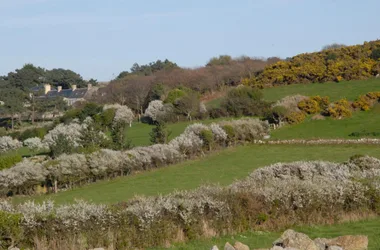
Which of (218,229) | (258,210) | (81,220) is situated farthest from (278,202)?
(81,220)

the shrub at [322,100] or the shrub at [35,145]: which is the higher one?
the shrub at [322,100]

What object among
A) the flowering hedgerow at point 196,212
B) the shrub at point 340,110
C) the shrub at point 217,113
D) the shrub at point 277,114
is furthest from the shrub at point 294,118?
the flowering hedgerow at point 196,212

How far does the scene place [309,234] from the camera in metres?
12.6

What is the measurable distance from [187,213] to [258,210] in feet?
6.34

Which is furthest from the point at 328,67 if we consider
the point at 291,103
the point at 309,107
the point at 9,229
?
the point at 9,229

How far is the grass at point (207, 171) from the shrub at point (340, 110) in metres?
9.38

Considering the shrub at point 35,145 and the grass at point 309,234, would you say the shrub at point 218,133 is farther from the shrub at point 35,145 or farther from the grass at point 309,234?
the grass at point 309,234

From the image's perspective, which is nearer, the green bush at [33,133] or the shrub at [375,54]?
the green bush at [33,133]

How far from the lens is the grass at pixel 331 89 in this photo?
5325 cm

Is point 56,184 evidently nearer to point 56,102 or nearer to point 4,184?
point 4,184

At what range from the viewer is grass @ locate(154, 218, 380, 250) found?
1173cm

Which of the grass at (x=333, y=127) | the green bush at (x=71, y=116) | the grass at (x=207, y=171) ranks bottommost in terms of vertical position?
the grass at (x=207, y=171)

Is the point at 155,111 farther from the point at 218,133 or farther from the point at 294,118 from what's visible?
the point at 218,133

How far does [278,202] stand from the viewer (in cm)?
1401
